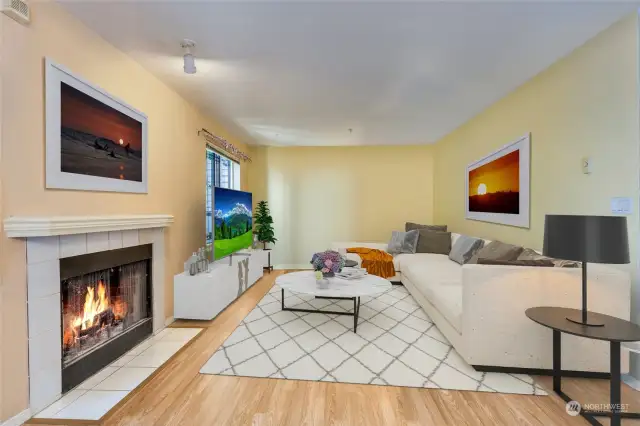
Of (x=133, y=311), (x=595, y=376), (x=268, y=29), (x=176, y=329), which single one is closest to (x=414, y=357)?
(x=595, y=376)

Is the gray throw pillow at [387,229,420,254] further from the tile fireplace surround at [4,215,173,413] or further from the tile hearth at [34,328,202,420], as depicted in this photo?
the tile fireplace surround at [4,215,173,413]

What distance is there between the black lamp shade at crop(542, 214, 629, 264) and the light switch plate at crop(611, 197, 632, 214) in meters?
0.63

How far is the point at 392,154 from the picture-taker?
5984 millimetres

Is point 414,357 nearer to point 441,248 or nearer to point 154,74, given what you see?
point 441,248

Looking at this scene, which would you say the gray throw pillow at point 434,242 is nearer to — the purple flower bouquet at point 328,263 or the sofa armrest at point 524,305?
the purple flower bouquet at point 328,263

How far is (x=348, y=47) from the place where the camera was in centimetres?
230

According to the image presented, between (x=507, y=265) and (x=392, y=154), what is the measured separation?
4.13 meters

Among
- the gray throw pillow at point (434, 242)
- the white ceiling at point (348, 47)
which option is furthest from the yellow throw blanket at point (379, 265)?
the white ceiling at point (348, 47)

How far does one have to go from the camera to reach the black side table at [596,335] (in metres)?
1.54

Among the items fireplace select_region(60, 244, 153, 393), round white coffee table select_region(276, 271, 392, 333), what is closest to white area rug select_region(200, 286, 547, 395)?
round white coffee table select_region(276, 271, 392, 333)

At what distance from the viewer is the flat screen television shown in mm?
3506

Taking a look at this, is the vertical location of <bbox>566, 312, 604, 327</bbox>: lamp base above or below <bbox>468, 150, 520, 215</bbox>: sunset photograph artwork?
below

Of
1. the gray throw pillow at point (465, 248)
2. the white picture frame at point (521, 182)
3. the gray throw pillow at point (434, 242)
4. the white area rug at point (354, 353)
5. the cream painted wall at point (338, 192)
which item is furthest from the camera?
the cream painted wall at point (338, 192)

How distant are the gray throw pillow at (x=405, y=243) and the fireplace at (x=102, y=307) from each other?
361cm
